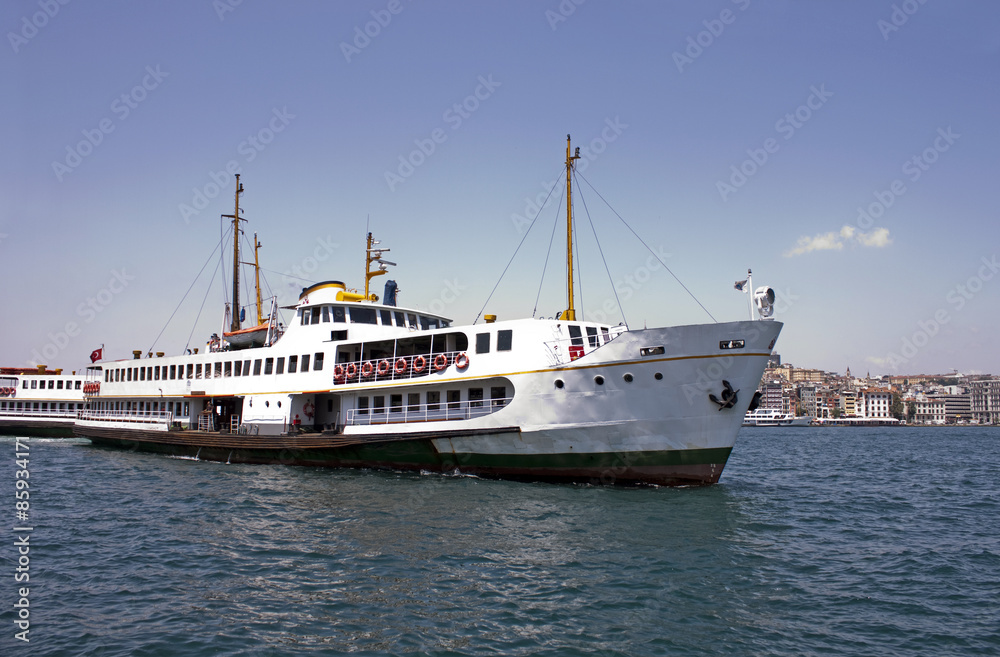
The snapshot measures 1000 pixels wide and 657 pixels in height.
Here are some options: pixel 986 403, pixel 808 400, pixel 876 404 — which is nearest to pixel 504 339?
pixel 876 404

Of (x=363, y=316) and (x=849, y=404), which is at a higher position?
(x=363, y=316)

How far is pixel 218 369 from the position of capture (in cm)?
3083

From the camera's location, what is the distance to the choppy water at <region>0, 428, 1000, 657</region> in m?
8.61

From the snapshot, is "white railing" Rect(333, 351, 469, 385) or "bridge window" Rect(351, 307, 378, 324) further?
"bridge window" Rect(351, 307, 378, 324)

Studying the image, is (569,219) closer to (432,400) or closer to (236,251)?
(432,400)

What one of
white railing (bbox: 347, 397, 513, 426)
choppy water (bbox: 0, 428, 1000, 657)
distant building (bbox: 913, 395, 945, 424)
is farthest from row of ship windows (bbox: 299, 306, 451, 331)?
distant building (bbox: 913, 395, 945, 424)

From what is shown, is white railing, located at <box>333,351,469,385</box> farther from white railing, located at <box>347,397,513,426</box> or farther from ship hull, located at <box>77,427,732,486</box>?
ship hull, located at <box>77,427,732,486</box>

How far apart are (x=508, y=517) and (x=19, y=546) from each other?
10262 millimetres

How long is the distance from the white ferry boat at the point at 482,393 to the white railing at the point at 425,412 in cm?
5

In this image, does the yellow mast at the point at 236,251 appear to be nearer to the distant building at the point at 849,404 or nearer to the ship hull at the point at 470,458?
the ship hull at the point at 470,458

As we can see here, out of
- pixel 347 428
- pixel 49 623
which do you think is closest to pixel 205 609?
pixel 49 623

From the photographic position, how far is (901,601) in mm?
10273

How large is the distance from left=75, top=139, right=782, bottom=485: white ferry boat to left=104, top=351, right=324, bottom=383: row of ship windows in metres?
0.13

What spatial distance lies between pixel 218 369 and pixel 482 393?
52.8 ft
